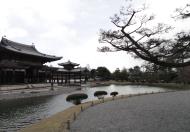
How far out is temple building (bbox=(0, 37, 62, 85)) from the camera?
131 feet

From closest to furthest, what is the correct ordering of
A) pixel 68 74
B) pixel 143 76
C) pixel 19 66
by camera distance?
pixel 19 66 → pixel 68 74 → pixel 143 76

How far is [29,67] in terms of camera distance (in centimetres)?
4612

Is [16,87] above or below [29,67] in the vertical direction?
below

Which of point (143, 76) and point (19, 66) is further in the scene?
point (143, 76)

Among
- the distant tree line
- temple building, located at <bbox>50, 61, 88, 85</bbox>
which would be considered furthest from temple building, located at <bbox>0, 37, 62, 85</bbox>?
the distant tree line

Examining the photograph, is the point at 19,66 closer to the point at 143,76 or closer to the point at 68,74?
the point at 68,74

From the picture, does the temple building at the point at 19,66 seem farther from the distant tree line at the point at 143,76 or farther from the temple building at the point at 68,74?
the distant tree line at the point at 143,76

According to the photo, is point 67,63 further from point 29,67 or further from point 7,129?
point 7,129

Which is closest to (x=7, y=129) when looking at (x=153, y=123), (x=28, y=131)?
(x=28, y=131)

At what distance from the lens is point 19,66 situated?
42.3 m

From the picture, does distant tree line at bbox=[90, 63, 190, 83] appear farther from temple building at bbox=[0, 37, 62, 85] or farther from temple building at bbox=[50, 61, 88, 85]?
temple building at bbox=[0, 37, 62, 85]

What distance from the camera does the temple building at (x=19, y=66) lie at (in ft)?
131

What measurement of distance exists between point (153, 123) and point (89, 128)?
253 cm

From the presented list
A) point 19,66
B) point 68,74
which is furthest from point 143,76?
point 19,66
